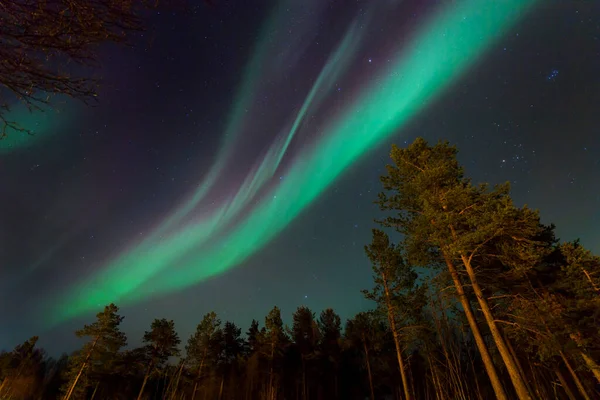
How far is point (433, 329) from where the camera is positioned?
16.7 m

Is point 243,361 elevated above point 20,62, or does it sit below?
above

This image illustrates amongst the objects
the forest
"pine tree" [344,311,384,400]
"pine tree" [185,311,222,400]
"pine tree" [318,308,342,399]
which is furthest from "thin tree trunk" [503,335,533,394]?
"pine tree" [185,311,222,400]

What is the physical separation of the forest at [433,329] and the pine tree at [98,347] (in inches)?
4.4

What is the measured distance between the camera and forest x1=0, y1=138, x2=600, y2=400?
34.9 ft

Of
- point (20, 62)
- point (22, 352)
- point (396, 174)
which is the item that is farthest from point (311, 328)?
point (22, 352)

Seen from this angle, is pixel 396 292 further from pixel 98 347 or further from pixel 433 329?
pixel 98 347

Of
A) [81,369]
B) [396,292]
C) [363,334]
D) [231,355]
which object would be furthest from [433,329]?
[81,369]

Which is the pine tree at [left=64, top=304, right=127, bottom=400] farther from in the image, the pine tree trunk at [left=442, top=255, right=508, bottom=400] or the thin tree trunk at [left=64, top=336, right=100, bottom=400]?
the pine tree trunk at [left=442, top=255, right=508, bottom=400]

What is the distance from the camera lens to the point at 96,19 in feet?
7.55

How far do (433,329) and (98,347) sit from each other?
33.4 m

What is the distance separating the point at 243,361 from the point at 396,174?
30156 mm

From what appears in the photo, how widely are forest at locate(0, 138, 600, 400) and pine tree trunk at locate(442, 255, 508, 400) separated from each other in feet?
0.18

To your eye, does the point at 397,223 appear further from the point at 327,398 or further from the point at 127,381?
the point at 127,381

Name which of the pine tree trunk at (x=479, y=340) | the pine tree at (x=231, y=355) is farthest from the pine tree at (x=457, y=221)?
the pine tree at (x=231, y=355)
